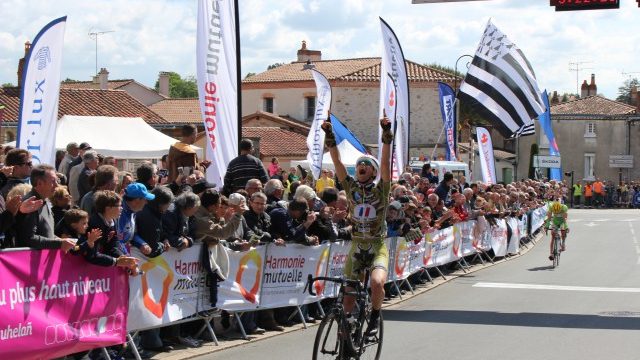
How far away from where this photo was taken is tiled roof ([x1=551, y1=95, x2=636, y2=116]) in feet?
278

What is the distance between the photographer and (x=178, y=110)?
7912 centimetres

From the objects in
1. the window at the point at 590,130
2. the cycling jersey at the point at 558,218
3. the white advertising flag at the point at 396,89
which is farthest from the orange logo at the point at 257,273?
the window at the point at 590,130

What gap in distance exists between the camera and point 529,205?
3253 cm

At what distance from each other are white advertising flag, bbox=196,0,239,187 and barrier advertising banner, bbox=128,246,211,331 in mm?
2479

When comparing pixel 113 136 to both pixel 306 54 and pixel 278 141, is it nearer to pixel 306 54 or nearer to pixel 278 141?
pixel 278 141

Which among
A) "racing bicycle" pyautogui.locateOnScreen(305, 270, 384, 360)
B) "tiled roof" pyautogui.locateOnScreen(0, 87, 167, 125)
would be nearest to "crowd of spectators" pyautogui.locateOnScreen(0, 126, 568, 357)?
"racing bicycle" pyautogui.locateOnScreen(305, 270, 384, 360)

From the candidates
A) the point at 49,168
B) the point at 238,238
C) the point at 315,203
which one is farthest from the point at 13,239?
the point at 315,203

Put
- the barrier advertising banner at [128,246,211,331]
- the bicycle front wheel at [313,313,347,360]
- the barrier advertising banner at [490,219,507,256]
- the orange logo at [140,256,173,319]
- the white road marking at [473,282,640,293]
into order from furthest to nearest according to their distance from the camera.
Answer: the barrier advertising banner at [490,219,507,256]
the white road marking at [473,282,640,293]
the orange logo at [140,256,173,319]
the barrier advertising banner at [128,246,211,331]
the bicycle front wheel at [313,313,347,360]

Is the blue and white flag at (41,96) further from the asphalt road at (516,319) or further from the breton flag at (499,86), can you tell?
the breton flag at (499,86)

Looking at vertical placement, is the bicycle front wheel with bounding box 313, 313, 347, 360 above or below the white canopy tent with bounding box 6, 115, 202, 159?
below

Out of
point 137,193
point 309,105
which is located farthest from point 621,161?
point 137,193

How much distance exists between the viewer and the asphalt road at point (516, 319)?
36.7 feet

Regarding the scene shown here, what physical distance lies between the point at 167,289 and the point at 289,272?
9.19ft

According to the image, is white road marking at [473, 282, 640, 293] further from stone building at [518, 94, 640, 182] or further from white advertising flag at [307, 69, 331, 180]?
stone building at [518, 94, 640, 182]
